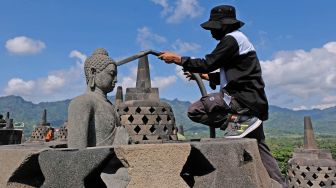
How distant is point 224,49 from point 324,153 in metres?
9.51

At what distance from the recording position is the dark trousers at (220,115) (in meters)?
3.14

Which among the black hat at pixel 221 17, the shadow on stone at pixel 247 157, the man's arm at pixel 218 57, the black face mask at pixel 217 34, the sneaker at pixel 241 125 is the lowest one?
the shadow on stone at pixel 247 157

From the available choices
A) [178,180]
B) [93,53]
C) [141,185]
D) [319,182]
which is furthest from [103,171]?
[319,182]

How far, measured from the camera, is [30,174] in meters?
2.92

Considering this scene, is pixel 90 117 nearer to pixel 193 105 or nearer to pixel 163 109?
pixel 193 105

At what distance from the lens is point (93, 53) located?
379 cm

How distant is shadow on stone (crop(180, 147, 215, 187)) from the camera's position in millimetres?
2721

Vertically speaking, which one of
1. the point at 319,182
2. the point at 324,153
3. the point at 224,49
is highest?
the point at 224,49

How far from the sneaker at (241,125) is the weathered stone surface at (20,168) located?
5.04 ft

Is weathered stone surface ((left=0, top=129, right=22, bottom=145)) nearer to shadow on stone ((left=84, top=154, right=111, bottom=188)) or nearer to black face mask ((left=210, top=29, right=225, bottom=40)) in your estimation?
shadow on stone ((left=84, top=154, right=111, bottom=188))

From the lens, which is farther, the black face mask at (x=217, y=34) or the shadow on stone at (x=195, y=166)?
the black face mask at (x=217, y=34)

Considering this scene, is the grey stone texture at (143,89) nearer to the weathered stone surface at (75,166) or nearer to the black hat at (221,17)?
the black hat at (221,17)

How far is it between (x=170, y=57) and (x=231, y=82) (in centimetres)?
57

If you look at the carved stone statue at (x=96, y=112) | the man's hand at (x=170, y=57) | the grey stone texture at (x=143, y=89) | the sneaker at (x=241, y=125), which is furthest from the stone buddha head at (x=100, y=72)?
the grey stone texture at (x=143, y=89)
